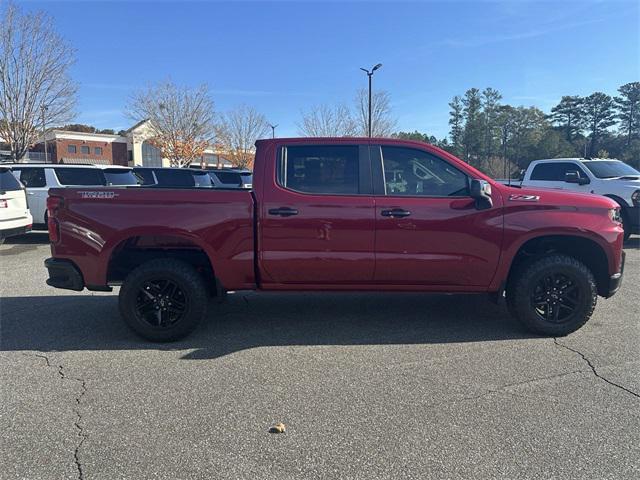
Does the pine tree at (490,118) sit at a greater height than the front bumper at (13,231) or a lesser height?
greater

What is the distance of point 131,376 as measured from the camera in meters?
3.77

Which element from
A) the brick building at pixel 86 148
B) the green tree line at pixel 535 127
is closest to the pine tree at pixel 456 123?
the green tree line at pixel 535 127

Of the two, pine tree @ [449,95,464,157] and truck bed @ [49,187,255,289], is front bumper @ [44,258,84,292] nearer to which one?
truck bed @ [49,187,255,289]

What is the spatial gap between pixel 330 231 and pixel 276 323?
4.34ft

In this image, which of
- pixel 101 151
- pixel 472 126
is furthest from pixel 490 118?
pixel 101 151

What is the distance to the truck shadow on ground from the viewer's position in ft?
14.8

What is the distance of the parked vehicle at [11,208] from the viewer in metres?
8.83

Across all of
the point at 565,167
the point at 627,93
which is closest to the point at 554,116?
the point at 627,93

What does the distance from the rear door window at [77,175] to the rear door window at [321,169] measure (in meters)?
8.44

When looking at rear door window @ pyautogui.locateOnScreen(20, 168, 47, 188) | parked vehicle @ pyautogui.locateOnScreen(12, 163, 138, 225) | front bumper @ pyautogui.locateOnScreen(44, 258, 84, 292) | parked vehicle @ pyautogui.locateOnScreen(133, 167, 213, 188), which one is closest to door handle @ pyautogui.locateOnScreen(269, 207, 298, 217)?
front bumper @ pyautogui.locateOnScreen(44, 258, 84, 292)

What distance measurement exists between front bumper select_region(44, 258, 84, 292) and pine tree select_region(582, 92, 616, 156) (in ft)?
224

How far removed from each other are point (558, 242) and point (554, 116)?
72.0m

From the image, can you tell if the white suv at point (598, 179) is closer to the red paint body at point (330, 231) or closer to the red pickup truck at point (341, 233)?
the red pickup truck at point (341, 233)

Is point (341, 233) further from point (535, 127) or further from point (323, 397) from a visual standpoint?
point (535, 127)
